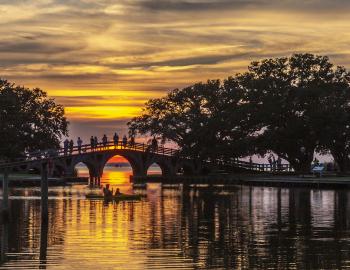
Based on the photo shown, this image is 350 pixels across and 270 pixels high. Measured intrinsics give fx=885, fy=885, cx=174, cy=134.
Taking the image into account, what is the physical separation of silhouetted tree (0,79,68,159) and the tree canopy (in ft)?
62.0

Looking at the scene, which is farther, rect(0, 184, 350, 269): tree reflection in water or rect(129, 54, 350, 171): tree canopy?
rect(129, 54, 350, 171): tree canopy

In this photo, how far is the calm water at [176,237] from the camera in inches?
1005

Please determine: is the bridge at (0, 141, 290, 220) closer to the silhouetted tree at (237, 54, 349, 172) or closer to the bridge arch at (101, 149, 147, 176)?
the bridge arch at (101, 149, 147, 176)

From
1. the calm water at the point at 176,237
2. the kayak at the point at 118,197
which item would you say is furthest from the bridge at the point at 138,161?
the calm water at the point at 176,237

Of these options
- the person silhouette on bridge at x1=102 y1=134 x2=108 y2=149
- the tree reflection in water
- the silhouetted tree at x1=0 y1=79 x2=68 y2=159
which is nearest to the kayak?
the tree reflection in water

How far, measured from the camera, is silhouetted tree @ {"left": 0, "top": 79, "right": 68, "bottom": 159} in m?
112

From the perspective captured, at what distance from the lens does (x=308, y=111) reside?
360 feet

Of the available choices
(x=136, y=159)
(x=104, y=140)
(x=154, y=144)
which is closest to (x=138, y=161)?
(x=136, y=159)

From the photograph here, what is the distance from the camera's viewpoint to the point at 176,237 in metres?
32.3

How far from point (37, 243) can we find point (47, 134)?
9429 cm

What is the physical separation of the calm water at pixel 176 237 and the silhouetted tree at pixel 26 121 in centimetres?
6141

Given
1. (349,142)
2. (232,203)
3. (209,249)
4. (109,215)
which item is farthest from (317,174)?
(209,249)

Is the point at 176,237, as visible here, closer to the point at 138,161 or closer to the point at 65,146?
the point at 65,146

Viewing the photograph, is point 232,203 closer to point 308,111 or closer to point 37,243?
point 37,243
